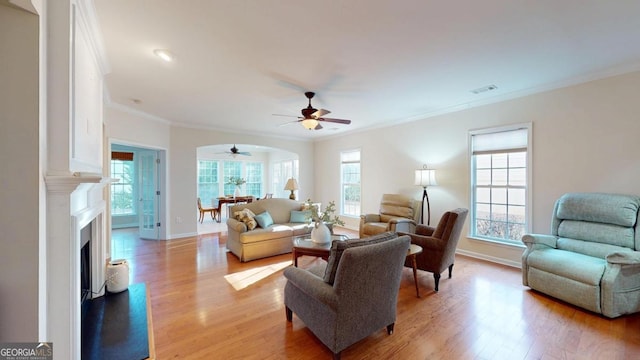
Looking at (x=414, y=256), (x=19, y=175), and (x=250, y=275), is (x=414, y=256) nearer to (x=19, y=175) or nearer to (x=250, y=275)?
(x=250, y=275)

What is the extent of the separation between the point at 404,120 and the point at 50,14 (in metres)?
5.25

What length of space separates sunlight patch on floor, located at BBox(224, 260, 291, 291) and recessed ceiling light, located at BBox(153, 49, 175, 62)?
280 cm

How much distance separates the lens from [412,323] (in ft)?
7.78

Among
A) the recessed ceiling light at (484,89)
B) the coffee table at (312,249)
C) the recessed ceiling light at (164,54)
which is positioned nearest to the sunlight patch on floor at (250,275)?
the coffee table at (312,249)

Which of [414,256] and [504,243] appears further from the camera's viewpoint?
[504,243]

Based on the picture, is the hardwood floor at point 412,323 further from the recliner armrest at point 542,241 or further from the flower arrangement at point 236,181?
the flower arrangement at point 236,181

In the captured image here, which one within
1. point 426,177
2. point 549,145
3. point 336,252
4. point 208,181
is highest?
point 549,145

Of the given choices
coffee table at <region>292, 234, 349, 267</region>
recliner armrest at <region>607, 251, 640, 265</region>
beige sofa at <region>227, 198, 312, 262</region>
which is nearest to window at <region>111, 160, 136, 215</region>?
beige sofa at <region>227, 198, 312, 262</region>

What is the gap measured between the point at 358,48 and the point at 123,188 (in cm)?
775

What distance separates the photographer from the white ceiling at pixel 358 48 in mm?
1953

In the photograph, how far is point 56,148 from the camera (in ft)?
4.56

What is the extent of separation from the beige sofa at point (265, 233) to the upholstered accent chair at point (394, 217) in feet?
3.83

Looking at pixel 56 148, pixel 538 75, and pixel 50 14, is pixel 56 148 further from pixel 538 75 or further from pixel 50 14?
pixel 538 75

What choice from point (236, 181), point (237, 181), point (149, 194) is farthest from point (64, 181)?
point (236, 181)
